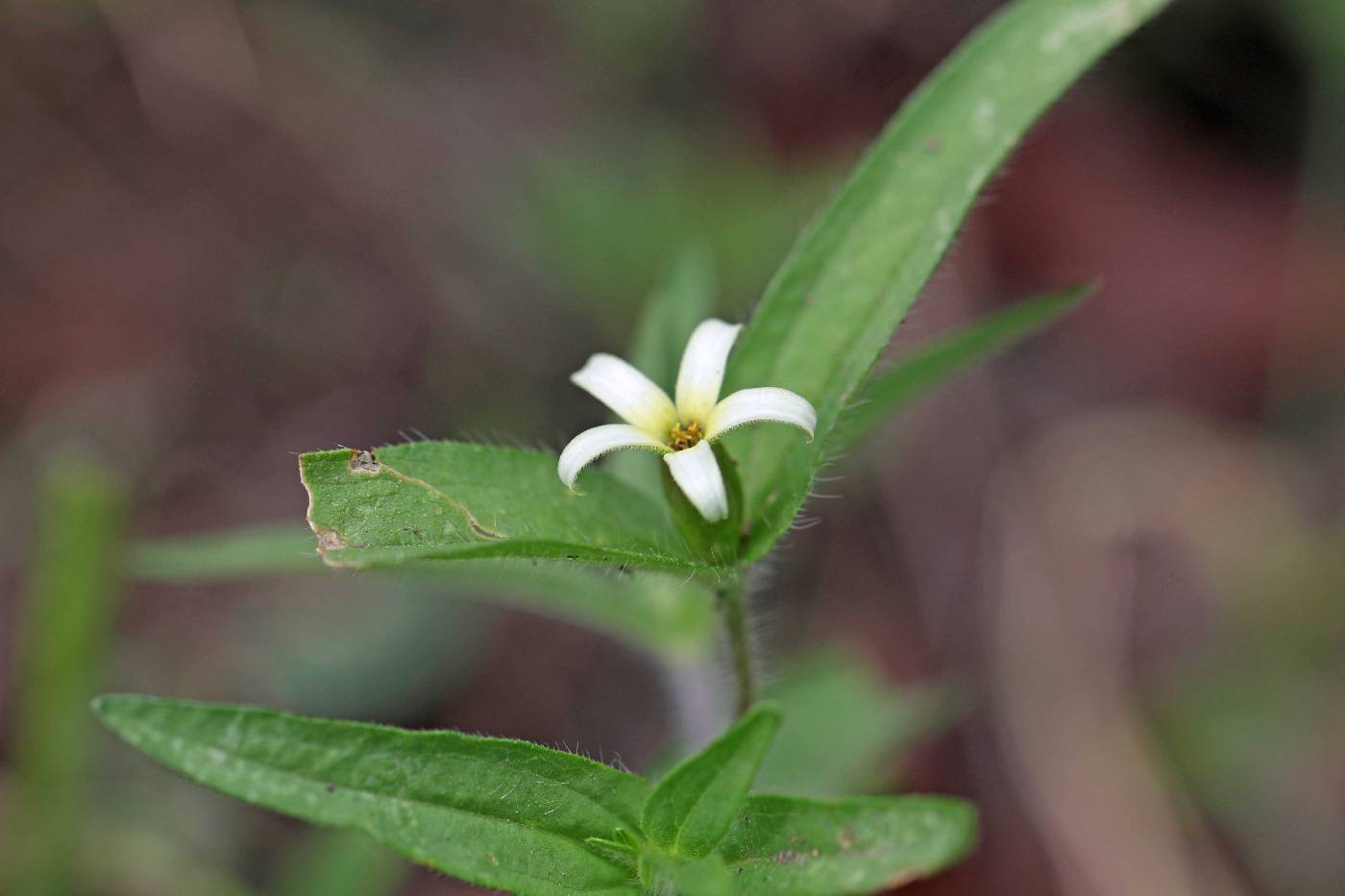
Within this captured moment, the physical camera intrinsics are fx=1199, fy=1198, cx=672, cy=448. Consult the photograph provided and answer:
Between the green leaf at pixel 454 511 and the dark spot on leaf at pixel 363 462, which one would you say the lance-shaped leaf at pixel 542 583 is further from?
the dark spot on leaf at pixel 363 462

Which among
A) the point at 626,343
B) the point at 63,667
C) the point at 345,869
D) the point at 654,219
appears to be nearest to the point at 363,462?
the point at 63,667

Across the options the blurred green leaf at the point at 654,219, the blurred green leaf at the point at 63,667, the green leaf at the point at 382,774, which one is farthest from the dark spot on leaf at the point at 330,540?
the blurred green leaf at the point at 654,219

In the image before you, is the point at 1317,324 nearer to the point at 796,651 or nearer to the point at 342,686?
the point at 796,651

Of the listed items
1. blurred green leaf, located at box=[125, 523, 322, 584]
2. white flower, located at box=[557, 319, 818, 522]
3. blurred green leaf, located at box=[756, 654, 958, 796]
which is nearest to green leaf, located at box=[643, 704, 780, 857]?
white flower, located at box=[557, 319, 818, 522]

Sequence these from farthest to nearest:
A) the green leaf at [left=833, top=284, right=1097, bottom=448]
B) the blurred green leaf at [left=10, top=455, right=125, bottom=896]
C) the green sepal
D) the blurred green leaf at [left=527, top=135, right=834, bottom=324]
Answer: the blurred green leaf at [left=527, top=135, right=834, bottom=324]
the blurred green leaf at [left=10, top=455, right=125, bottom=896]
the green leaf at [left=833, top=284, right=1097, bottom=448]
the green sepal

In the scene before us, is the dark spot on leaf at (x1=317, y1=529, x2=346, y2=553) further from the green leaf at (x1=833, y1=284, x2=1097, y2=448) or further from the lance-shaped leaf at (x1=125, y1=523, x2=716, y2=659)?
the green leaf at (x1=833, y1=284, x2=1097, y2=448)

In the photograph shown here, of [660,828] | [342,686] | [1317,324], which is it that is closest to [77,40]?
[342,686]

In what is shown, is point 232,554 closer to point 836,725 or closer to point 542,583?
point 542,583
